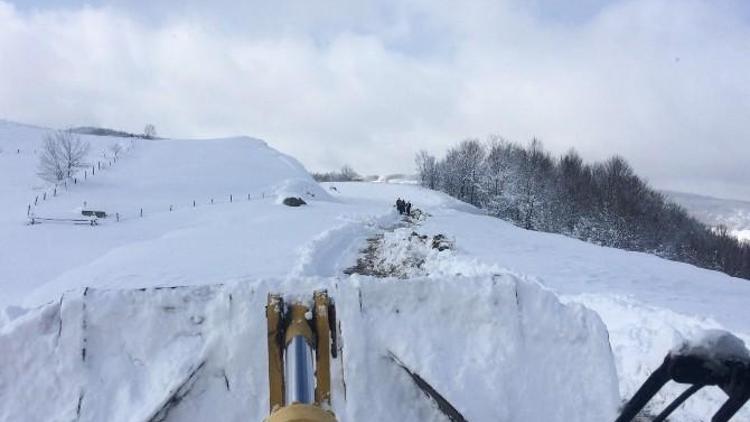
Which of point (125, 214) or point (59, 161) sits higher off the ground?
point (59, 161)

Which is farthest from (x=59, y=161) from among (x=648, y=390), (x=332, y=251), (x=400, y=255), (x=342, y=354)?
(x=648, y=390)

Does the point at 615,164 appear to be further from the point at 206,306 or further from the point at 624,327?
the point at 206,306

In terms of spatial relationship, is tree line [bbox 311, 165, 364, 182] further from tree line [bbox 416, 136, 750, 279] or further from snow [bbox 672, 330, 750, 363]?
snow [bbox 672, 330, 750, 363]

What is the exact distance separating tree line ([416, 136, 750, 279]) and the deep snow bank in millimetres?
51938

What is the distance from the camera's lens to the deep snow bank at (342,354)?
4324mm

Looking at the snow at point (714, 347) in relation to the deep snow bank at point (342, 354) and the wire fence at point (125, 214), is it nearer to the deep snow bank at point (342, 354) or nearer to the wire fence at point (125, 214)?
the deep snow bank at point (342, 354)

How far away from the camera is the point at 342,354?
459 cm

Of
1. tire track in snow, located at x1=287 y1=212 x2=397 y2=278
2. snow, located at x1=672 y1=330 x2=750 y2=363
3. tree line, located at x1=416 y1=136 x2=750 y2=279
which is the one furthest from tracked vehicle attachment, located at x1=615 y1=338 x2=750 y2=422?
tree line, located at x1=416 y1=136 x2=750 y2=279

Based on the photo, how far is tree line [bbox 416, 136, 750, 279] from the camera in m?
55.7

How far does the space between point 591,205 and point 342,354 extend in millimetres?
60779

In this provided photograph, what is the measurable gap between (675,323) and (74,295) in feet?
24.1

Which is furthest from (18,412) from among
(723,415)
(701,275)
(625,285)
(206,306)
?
(701,275)

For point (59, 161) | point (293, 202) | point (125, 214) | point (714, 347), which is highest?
point (59, 161)

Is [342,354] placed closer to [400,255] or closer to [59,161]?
[400,255]
